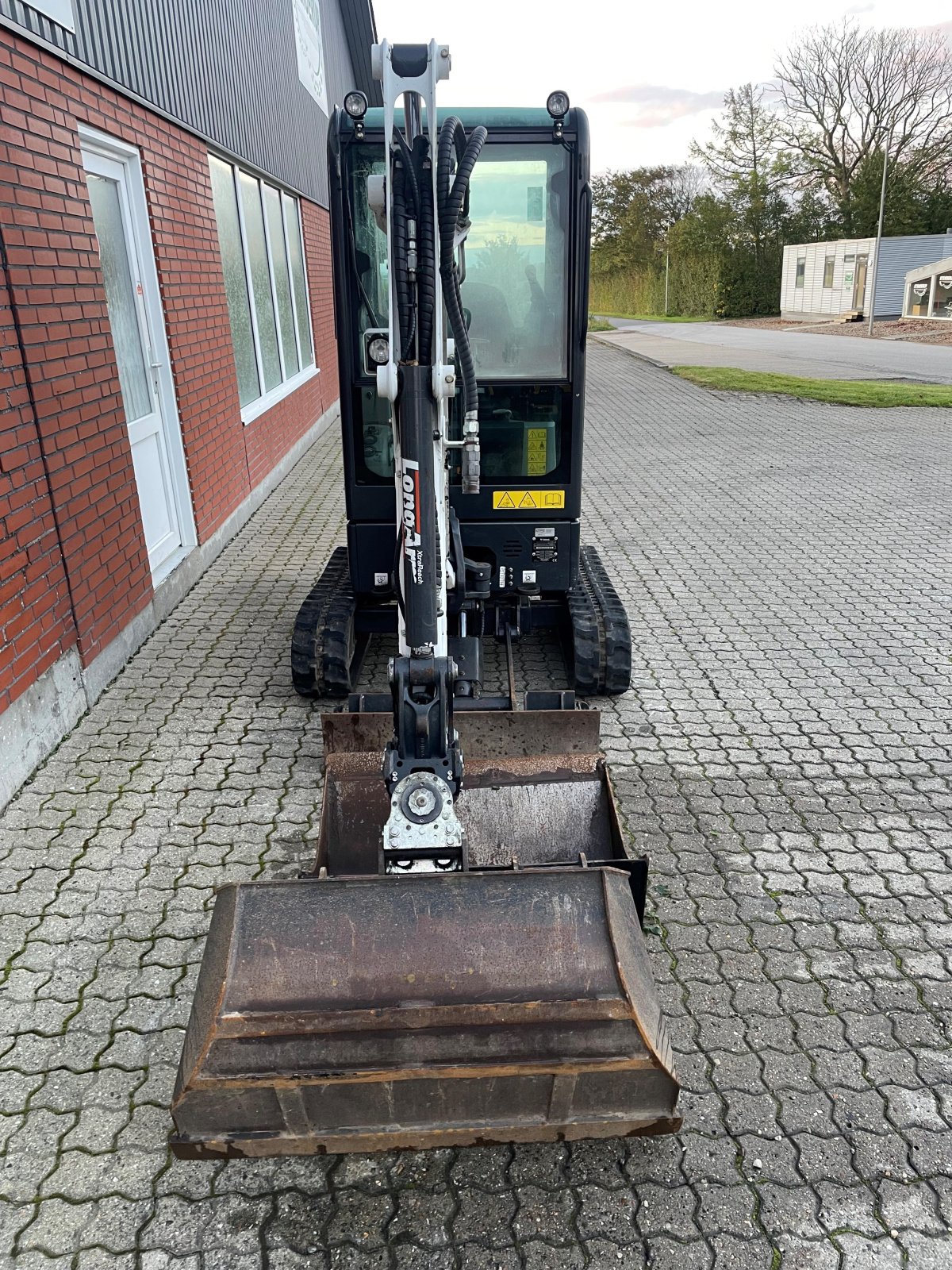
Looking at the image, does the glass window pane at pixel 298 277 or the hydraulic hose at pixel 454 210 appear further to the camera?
the glass window pane at pixel 298 277

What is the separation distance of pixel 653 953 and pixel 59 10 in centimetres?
589

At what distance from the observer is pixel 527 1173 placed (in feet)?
8.83

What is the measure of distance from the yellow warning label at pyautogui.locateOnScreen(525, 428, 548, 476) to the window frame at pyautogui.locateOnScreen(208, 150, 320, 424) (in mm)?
5467

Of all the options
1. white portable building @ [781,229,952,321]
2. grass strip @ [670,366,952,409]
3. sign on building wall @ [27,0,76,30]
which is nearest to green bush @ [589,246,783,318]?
white portable building @ [781,229,952,321]

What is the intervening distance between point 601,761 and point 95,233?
4.68 m

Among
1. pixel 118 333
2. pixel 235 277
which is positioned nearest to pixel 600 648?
pixel 118 333

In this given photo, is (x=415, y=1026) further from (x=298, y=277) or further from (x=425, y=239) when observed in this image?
(x=298, y=277)

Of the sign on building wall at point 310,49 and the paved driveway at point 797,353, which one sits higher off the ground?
the sign on building wall at point 310,49

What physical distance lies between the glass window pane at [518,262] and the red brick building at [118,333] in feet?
7.67

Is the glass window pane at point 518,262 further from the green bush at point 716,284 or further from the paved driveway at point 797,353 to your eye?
the green bush at point 716,284

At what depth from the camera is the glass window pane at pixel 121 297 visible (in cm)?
620

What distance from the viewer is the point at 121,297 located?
6.50 meters

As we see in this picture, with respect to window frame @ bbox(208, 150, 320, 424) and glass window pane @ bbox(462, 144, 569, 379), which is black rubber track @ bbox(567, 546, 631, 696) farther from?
window frame @ bbox(208, 150, 320, 424)

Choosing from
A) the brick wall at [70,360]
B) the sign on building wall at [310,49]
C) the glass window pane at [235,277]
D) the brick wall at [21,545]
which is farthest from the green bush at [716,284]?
the brick wall at [21,545]
